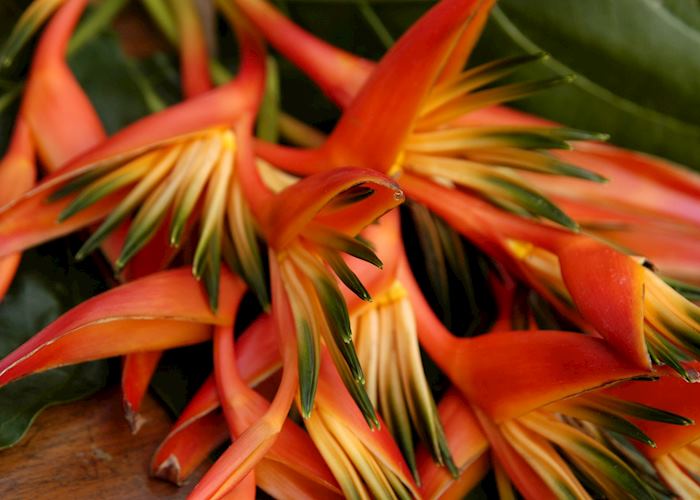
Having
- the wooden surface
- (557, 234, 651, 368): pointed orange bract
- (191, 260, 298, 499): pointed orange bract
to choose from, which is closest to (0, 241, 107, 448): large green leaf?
the wooden surface

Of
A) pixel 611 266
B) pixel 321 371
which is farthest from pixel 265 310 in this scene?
pixel 611 266

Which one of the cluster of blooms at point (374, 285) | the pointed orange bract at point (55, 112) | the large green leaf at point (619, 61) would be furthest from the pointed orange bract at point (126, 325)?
the large green leaf at point (619, 61)

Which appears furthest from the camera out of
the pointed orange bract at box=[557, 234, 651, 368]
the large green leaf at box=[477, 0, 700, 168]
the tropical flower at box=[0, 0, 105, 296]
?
the large green leaf at box=[477, 0, 700, 168]

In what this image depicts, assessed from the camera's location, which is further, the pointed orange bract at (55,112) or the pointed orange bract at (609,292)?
the pointed orange bract at (55,112)

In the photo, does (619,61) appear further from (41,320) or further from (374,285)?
(41,320)

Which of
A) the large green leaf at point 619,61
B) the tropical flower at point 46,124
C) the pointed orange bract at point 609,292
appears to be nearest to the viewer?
the pointed orange bract at point 609,292

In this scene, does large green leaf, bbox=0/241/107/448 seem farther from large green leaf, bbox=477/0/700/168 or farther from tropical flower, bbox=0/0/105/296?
large green leaf, bbox=477/0/700/168

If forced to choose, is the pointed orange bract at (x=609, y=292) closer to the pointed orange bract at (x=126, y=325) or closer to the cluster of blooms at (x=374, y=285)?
the cluster of blooms at (x=374, y=285)
